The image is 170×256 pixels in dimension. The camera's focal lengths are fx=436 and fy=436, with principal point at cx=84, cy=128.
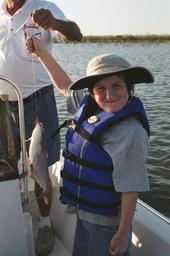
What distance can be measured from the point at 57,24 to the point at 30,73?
0.63m

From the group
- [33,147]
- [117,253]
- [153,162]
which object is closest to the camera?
[117,253]

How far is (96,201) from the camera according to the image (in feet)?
8.78

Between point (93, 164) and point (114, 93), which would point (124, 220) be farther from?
point (114, 93)

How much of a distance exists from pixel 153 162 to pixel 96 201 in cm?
563

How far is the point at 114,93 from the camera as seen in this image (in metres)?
2.58

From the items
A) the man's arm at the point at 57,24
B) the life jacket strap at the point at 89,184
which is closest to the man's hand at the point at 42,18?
the man's arm at the point at 57,24

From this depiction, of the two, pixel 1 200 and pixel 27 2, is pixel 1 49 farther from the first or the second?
pixel 1 200

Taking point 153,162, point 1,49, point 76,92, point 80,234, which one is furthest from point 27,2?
point 153,162

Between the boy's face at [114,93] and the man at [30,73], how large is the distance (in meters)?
1.21

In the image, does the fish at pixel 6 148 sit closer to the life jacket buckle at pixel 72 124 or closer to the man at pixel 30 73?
the man at pixel 30 73

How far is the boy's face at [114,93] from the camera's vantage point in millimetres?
2586

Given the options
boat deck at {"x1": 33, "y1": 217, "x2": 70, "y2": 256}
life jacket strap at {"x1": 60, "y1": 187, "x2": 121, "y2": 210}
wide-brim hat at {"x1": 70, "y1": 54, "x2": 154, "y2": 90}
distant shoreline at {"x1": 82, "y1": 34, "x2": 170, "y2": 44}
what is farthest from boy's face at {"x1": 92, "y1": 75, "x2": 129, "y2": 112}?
distant shoreline at {"x1": 82, "y1": 34, "x2": 170, "y2": 44}

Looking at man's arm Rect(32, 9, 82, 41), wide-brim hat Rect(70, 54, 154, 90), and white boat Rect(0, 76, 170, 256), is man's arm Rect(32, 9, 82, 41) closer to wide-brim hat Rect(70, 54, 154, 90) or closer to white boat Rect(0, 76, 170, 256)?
white boat Rect(0, 76, 170, 256)

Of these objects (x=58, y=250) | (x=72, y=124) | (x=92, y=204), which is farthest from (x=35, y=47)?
(x=58, y=250)
